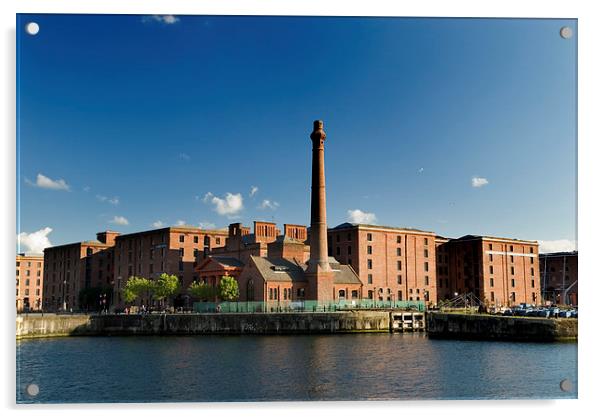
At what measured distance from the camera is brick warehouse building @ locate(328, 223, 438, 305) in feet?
294

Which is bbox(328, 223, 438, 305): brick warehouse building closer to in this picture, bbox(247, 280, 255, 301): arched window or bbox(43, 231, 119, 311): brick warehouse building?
bbox(247, 280, 255, 301): arched window

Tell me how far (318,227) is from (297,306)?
929cm

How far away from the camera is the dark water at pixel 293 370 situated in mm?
28688

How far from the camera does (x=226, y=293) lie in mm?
75750

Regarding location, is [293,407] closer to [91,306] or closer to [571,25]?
[571,25]

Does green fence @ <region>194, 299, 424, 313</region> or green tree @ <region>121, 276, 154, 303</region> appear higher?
green tree @ <region>121, 276, 154, 303</region>

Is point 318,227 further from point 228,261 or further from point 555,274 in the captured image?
point 555,274

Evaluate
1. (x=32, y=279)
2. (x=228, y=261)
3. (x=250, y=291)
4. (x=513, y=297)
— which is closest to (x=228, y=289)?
(x=250, y=291)

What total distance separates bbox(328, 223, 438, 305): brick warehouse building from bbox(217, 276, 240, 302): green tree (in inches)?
759

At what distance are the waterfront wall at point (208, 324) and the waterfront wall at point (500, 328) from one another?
25.3 ft

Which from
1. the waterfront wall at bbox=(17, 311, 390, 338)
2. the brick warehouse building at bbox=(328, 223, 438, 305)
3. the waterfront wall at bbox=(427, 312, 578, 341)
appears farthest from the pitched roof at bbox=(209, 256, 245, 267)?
the waterfront wall at bbox=(427, 312, 578, 341)

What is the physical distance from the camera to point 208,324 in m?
63.2

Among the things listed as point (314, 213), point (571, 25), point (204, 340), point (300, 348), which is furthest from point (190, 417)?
point (314, 213)

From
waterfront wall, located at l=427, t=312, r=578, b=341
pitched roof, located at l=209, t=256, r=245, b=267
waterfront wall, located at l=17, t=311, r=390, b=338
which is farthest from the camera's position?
pitched roof, located at l=209, t=256, r=245, b=267
